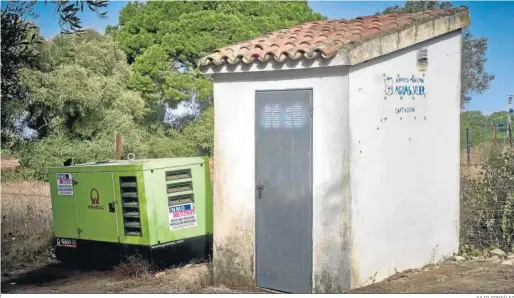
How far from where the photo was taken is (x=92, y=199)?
9.87 metres

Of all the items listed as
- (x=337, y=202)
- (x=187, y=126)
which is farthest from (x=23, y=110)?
(x=337, y=202)

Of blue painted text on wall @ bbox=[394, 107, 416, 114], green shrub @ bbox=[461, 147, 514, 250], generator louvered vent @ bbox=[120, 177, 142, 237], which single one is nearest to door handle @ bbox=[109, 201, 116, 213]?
generator louvered vent @ bbox=[120, 177, 142, 237]

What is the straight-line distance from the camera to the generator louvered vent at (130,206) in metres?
9.38

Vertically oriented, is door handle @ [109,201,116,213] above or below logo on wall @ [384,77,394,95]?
below

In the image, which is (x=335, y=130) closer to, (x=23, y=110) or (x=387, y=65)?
(x=387, y=65)

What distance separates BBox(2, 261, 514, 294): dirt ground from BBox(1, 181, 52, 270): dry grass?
794mm

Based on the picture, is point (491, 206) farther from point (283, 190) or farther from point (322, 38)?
point (322, 38)

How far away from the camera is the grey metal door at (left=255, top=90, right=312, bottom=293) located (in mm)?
8117

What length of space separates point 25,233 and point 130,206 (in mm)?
3239

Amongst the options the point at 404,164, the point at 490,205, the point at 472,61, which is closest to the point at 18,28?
the point at 404,164

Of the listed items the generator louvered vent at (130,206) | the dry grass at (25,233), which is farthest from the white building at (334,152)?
the dry grass at (25,233)

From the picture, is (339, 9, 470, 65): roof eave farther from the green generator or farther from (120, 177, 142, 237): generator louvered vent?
(120, 177, 142, 237): generator louvered vent

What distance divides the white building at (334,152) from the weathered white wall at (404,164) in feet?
0.06

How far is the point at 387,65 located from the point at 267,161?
72.1 inches
